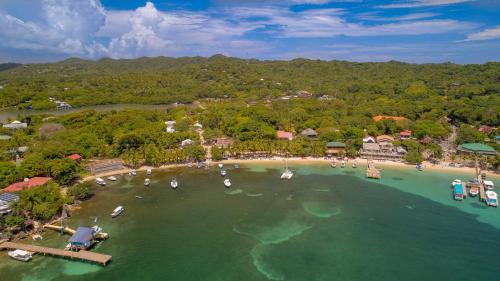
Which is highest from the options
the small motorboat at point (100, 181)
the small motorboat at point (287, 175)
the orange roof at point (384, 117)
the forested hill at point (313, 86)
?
the forested hill at point (313, 86)

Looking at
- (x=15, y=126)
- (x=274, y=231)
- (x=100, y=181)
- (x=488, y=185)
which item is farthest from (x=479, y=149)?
(x=15, y=126)

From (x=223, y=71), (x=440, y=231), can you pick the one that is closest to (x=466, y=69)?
(x=223, y=71)

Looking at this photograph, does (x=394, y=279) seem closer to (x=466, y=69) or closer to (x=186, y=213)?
(x=186, y=213)

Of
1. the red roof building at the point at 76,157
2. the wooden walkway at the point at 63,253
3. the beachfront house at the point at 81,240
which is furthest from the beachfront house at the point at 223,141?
the wooden walkway at the point at 63,253

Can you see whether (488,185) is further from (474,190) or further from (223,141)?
Result: (223,141)

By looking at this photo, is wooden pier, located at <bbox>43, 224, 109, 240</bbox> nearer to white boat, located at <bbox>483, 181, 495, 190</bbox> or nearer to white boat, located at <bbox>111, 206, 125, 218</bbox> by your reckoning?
white boat, located at <bbox>111, 206, 125, 218</bbox>

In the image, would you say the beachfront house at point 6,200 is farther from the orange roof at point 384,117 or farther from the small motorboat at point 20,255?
the orange roof at point 384,117

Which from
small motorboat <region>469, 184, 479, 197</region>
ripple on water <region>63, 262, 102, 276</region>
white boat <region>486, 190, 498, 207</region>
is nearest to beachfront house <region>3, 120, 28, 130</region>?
ripple on water <region>63, 262, 102, 276</region>
